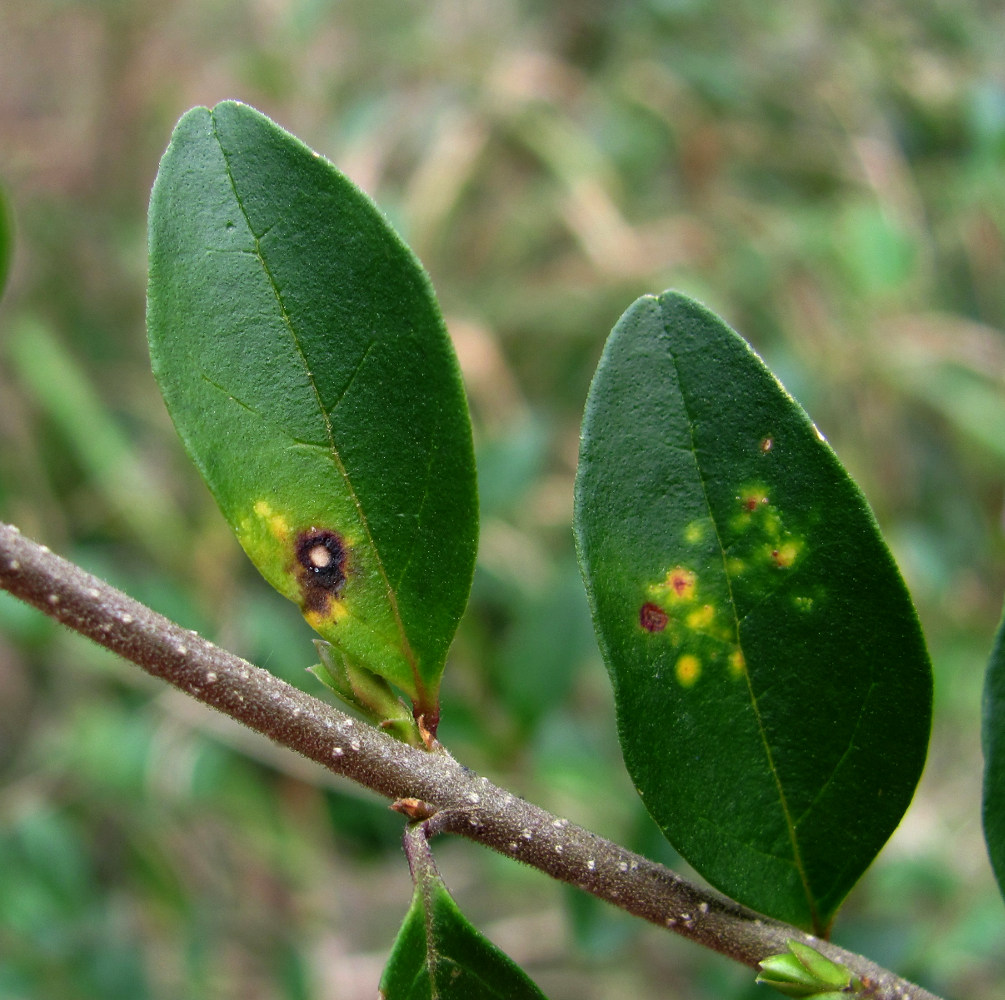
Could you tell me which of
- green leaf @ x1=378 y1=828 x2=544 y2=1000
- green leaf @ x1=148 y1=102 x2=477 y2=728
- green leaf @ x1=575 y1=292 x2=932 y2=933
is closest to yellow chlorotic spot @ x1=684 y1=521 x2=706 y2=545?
green leaf @ x1=575 y1=292 x2=932 y2=933

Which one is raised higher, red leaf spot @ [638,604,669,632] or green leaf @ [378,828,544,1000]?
red leaf spot @ [638,604,669,632]

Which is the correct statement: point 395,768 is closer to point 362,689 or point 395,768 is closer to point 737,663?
point 362,689

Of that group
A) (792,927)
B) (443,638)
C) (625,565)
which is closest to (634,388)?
(625,565)

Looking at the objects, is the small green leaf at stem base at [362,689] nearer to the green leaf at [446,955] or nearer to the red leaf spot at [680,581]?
the green leaf at [446,955]

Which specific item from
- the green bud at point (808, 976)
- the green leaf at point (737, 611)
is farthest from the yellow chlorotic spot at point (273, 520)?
the green bud at point (808, 976)

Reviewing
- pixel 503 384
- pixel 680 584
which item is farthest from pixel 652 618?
pixel 503 384

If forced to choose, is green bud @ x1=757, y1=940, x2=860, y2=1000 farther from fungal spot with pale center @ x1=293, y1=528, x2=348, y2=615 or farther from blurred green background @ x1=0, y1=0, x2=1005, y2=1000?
blurred green background @ x1=0, y1=0, x2=1005, y2=1000

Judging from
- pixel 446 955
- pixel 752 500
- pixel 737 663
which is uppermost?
pixel 752 500
